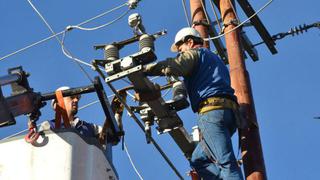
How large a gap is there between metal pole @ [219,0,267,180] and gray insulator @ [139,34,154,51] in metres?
1.09

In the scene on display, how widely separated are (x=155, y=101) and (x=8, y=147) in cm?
161

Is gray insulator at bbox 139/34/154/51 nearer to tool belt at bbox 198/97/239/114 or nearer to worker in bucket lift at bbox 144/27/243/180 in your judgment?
worker in bucket lift at bbox 144/27/243/180

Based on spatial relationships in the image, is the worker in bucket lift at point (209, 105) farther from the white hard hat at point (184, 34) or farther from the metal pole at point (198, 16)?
the metal pole at point (198, 16)

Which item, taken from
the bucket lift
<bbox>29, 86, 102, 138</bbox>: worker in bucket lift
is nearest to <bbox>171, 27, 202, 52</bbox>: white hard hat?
<bbox>29, 86, 102, 138</bbox>: worker in bucket lift

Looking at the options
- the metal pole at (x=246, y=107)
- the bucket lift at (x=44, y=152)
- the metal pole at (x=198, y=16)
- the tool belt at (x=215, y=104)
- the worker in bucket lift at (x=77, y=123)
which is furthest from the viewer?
the metal pole at (x=198, y=16)

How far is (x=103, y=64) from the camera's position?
6129 mm

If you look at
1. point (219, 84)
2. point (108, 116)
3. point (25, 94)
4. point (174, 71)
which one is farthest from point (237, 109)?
point (25, 94)

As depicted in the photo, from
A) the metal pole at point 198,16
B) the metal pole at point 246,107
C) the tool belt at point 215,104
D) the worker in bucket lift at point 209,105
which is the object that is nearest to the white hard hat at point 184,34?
the worker in bucket lift at point 209,105

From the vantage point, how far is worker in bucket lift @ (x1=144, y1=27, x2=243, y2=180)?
5.81 meters

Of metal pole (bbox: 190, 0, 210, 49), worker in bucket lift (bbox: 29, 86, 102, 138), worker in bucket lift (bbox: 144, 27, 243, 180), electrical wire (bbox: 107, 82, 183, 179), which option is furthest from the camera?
metal pole (bbox: 190, 0, 210, 49)

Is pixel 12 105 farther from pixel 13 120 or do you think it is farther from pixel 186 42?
pixel 186 42

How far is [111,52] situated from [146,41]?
0.32m

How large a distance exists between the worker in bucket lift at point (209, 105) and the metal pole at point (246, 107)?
286 mm

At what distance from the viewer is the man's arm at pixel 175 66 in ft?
19.3
